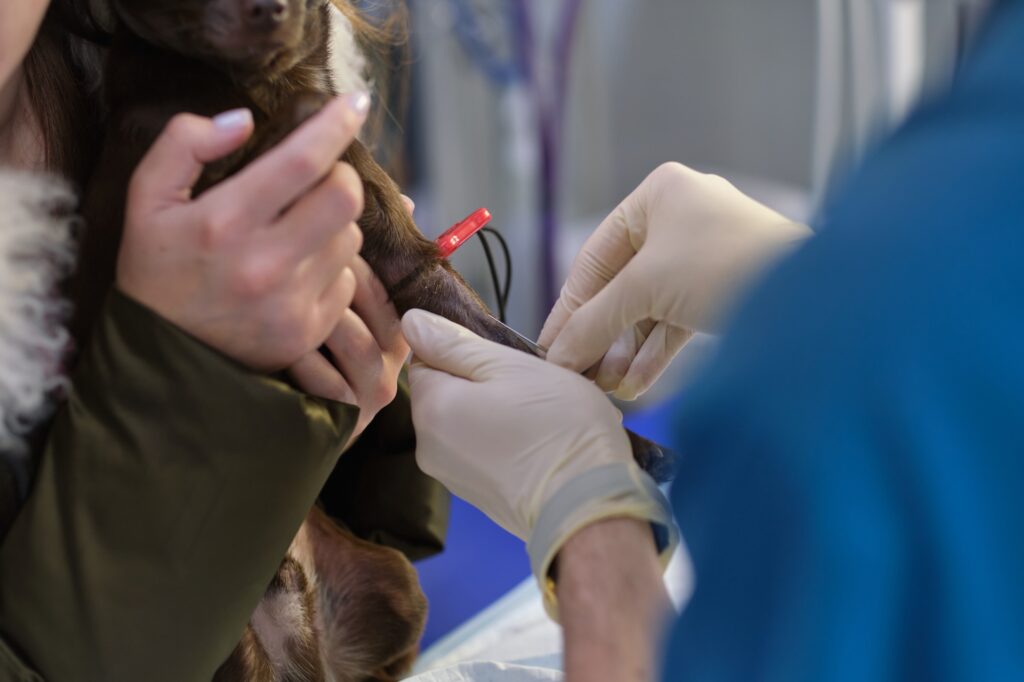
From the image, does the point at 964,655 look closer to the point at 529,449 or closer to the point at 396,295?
the point at 529,449

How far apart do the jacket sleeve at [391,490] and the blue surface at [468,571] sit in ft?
0.72

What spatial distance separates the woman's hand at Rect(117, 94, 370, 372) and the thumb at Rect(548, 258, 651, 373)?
0.25m

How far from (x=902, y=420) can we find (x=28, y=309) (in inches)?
25.8

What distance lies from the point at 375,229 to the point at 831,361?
1.87ft

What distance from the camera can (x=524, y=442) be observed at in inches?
28.1

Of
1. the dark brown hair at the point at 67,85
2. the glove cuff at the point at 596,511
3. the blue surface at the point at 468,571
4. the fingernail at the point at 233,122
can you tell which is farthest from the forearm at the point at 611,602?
the blue surface at the point at 468,571

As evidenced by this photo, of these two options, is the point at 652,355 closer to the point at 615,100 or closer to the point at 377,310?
the point at 377,310

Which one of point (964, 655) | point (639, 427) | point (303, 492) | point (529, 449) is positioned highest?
point (964, 655)

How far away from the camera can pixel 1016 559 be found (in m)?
0.39

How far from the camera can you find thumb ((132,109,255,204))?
703 mm

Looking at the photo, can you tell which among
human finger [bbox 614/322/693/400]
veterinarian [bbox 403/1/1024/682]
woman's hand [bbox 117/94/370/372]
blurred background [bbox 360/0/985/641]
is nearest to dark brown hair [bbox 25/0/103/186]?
woman's hand [bbox 117/94/370/372]

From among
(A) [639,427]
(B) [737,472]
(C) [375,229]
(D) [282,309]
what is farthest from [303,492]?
(A) [639,427]

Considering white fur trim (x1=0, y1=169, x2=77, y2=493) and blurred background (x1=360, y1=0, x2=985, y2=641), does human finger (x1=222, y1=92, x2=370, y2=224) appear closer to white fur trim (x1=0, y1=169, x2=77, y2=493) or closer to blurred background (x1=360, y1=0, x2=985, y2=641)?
white fur trim (x1=0, y1=169, x2=77, y2=493)

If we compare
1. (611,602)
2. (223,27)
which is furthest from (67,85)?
(611,602)
